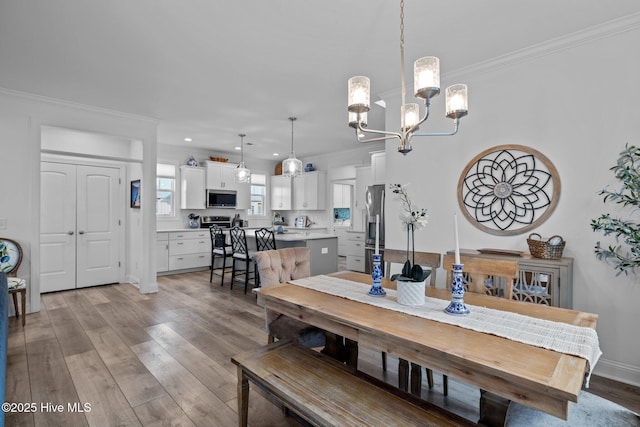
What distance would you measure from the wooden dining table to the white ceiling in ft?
6.57

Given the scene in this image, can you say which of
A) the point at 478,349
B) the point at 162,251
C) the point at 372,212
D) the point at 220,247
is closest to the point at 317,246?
the point at 372,212

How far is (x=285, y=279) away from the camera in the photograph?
2.58 meters

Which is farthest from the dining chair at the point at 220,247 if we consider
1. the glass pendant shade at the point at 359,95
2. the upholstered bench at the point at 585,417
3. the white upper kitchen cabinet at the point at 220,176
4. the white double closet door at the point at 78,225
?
the upholstered bench at the point at 585,417

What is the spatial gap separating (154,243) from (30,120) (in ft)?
6.94

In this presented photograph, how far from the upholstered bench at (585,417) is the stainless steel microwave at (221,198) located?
22.1 ft

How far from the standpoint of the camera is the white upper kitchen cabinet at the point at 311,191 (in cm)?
792

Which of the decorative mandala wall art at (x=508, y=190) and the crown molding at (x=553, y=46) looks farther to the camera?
the decorative mandala wall art at (x=508, y=190)

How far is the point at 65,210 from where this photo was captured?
4.92 meters

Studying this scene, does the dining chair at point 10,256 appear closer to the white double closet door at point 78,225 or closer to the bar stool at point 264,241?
the white double closet door at point 78,225

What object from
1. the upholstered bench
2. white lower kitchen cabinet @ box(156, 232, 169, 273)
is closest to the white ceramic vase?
the upholstered bench

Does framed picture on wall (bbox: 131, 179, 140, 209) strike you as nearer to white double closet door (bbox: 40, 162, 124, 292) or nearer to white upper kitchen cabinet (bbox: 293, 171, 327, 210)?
white double closet door (bbox: 40, 162, 124, 292)

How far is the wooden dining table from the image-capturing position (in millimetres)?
989

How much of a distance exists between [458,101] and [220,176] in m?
6.20

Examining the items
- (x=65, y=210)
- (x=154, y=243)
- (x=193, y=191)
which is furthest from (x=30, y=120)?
(x=193, y=191)
